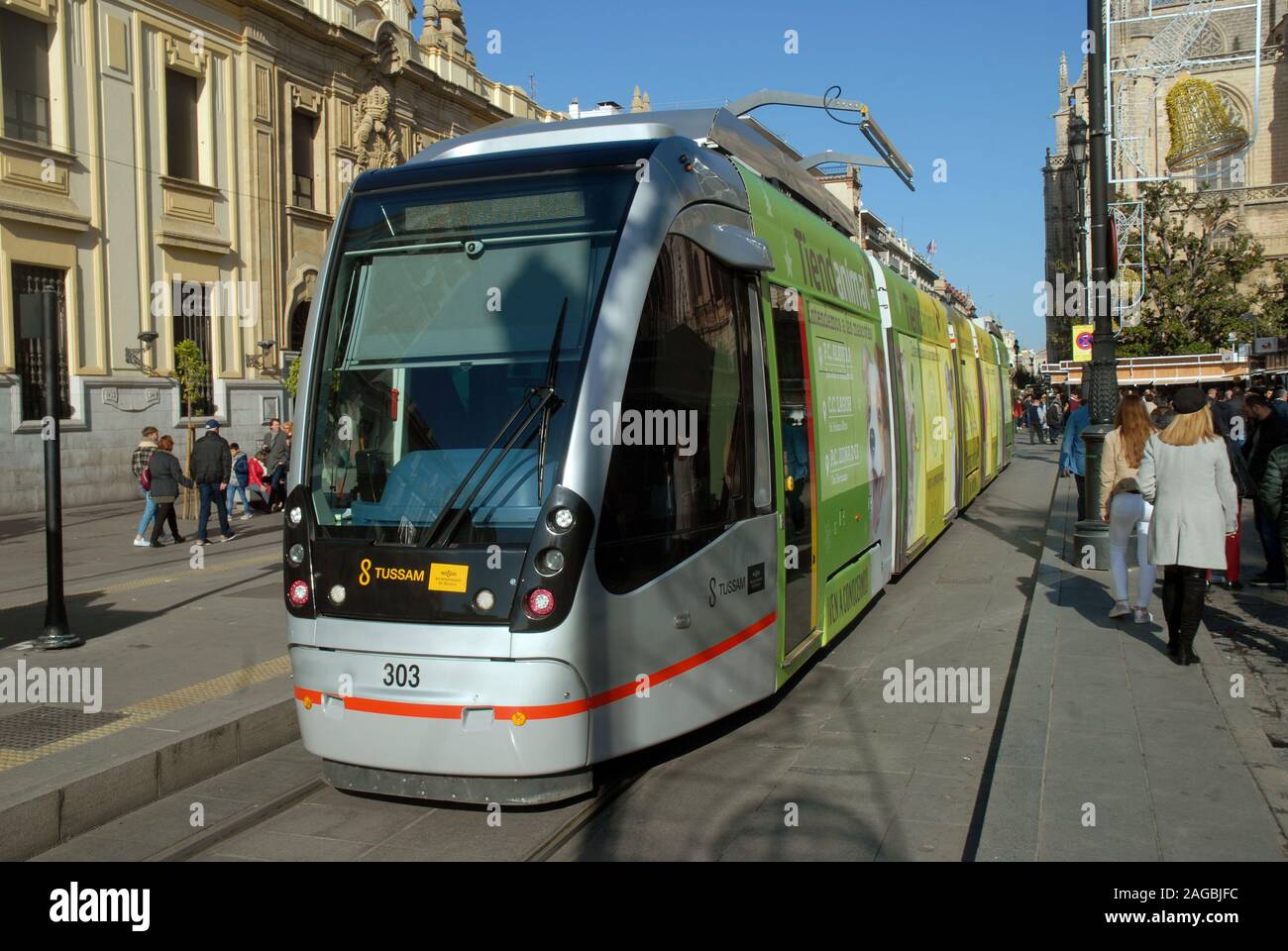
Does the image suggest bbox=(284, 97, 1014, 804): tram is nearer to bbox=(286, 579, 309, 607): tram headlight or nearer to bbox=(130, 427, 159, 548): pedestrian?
bbox=(286, 579, 309, 607): tram headlight

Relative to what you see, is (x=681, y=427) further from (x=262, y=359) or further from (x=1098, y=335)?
(x=262, y=359)

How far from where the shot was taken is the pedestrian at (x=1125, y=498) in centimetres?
874

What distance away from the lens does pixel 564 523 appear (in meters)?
4.68

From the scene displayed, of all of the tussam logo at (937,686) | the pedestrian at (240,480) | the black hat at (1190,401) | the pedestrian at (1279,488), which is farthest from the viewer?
the pedestrian at (240,480)

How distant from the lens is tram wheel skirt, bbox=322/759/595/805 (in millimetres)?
4801

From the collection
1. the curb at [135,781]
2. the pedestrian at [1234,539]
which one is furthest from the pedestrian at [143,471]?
the pedestrian at [1234,539]


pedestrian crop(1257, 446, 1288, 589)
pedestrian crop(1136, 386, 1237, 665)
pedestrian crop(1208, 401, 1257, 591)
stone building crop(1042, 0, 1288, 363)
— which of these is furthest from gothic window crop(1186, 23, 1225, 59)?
pedestrian crop(1136, 386, 1237, 665)

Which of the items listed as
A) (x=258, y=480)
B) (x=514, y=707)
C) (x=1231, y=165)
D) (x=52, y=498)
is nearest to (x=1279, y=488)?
(x=514, y=707)

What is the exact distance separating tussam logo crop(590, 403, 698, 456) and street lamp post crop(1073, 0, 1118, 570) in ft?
24.0

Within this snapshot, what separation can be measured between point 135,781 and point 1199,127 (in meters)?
56.1

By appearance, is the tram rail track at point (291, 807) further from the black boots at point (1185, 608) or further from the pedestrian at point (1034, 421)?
the pedestrian at point (1034, 421)

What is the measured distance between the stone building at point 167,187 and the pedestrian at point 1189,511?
17.6m
